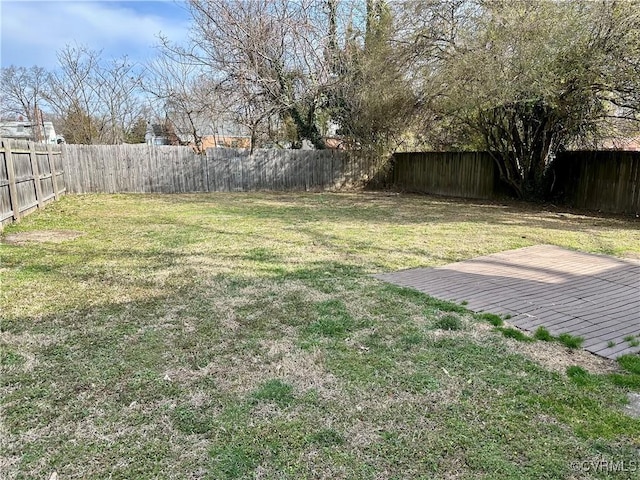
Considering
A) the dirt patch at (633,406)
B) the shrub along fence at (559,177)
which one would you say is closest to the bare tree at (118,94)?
the shrub along fence at (559,177)

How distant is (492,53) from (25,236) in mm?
7985

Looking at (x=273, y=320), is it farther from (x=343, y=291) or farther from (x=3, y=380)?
(x=3, y=380)

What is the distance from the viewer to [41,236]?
5.83 metres

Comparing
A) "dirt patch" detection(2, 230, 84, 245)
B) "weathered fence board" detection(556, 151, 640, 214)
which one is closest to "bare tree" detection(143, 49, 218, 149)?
"dirt patch" detection(2, 230, 84, 245)

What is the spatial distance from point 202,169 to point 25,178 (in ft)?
19.2

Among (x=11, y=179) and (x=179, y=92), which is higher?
(x=179, y=92)

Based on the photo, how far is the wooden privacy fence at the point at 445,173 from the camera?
11.8 meters

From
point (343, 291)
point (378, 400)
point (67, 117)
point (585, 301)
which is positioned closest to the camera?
point (378, 400)

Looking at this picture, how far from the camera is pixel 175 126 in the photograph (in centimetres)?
1844

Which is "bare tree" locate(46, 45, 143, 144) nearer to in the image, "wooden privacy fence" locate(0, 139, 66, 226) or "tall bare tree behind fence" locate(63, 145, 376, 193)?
"tall bare tree behind fence" locate(63, 145, 376, 193)

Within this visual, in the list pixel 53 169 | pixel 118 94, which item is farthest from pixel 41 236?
pixel 118 94

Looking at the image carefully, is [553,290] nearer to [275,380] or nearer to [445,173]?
[275,380]

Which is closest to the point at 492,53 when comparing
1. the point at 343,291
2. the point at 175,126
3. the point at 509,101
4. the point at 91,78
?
the point at 509,101

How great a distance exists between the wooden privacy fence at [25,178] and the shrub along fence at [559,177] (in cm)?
979
